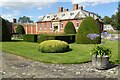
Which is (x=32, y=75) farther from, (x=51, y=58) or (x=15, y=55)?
(x=15, y=55)

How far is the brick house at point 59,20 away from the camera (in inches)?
1909

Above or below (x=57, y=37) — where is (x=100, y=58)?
below

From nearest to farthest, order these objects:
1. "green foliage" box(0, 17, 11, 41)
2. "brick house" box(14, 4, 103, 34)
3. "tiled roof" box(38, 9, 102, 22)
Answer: "green foliage" box(0, 17, 11, 41)
"tiled roof" box(38, 9, 102, 22)
"brick house" box(14, 4, 103, 34)

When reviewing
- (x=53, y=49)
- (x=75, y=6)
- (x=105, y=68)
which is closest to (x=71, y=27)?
(x=75, y=6)

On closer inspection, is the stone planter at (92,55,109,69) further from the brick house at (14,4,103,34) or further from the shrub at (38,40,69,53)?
the brick house at (14,4,103,34)

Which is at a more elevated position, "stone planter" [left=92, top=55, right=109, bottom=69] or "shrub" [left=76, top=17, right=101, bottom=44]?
"shrub" [left=76, top=17, right=101, bottom=44]

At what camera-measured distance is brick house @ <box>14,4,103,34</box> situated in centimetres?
4850

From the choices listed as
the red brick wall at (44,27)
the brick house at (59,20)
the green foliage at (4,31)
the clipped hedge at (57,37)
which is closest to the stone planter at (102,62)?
the clipped hedge at (57,37)

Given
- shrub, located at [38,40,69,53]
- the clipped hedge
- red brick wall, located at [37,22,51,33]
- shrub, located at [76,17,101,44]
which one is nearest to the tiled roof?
red brick wall, located at [37,22,51,33]

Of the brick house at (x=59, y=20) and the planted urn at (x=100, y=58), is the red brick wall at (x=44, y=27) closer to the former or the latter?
the brick house at (x=59, y=20)

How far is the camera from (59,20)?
53.0 meters

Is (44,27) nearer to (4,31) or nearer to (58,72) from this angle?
(4,31)

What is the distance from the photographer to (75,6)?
53.0 metres

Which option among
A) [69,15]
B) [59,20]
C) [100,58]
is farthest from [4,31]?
[59,20]
